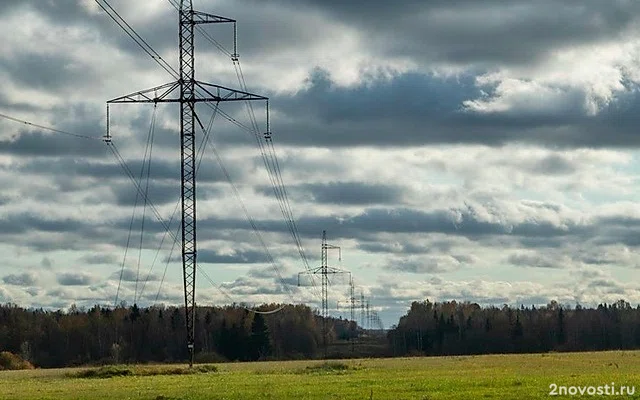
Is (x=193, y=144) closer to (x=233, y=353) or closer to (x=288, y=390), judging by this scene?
Answer: (x=288, y=390)

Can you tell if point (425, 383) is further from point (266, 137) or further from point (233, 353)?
point (233, 353)

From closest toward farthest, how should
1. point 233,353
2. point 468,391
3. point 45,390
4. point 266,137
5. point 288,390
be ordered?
point 468,391 → point 288,390 → point 45,390 → point 266,137 → point 233,353

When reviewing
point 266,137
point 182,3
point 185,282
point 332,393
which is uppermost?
point 182,3

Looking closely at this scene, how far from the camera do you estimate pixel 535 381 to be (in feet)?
181

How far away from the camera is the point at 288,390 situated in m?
54.0

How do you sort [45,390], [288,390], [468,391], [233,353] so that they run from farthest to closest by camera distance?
[233,353], [45,390], [288,390], [468,391]

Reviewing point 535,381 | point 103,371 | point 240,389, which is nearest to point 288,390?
point 240,389

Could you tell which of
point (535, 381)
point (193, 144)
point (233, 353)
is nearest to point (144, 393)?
point (535, 381)

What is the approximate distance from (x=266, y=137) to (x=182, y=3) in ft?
42.9

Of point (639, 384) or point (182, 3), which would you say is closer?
point (639, 384)

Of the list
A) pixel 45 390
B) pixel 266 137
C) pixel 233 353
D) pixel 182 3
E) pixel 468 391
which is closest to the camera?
pixel 468 391

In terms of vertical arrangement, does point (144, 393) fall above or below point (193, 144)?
below

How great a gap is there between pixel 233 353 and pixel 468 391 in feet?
456

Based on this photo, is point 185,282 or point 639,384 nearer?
point 639,384
